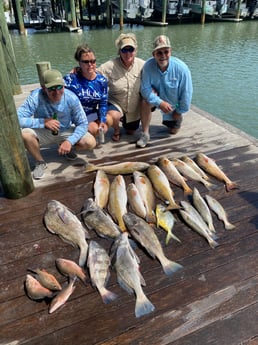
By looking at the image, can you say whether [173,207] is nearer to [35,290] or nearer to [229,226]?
[229,226]

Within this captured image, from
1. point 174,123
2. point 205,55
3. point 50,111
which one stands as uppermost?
point 50,111

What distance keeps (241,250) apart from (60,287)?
5.26ft

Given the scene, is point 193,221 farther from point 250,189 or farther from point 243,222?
point 250,189

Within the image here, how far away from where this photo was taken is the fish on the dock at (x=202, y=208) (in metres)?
2.94

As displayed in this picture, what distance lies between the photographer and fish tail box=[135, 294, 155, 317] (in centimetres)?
212

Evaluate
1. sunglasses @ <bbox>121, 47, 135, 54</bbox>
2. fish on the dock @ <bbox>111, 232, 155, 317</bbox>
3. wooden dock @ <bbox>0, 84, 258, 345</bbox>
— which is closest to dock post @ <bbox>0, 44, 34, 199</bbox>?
wooden dock @ <bbox>0, 84, 258, 345</bbox>

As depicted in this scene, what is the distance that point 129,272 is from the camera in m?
2.35

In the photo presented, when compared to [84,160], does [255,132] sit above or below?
below

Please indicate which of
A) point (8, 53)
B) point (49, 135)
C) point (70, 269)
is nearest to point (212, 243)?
point (70, 269)

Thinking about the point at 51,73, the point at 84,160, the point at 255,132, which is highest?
the point at 51,73

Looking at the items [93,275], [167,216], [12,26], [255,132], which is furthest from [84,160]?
[12,26]

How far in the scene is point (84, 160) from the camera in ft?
13.6

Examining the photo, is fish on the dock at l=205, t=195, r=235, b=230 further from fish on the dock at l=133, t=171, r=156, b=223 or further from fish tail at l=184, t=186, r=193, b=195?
fish on the dock at l=133, t=171, r=156, b=223

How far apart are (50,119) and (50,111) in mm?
143
